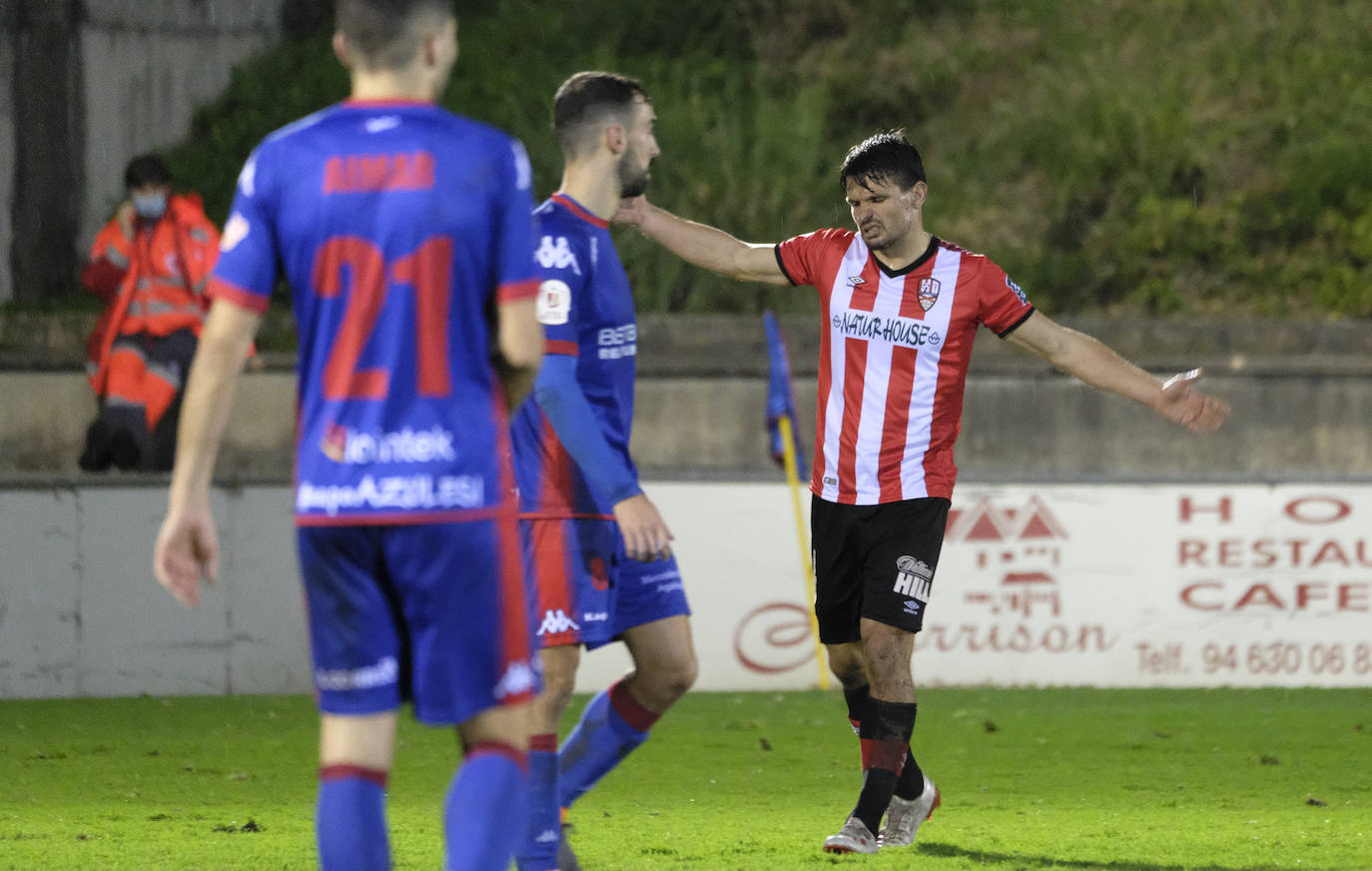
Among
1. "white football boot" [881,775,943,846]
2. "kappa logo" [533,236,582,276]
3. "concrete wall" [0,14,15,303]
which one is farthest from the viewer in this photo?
"concrete wall" [0,14,15,303]

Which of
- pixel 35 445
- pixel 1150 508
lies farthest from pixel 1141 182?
pixel 35 445

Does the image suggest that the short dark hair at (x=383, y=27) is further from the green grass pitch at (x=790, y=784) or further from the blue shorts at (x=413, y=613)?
the green grass pitch at (x=790, y=784)

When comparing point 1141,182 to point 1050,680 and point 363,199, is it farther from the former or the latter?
point 363,199

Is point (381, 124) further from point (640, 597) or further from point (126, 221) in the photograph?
point (126, 221)

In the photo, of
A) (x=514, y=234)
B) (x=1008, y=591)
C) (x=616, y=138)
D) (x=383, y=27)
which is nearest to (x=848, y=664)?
(x=616, y=138)

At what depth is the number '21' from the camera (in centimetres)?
285

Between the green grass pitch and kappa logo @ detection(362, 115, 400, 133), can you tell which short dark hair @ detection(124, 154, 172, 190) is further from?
kappa logo @ detection(362, 115, 400, 133)

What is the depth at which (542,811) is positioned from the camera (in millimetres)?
4219

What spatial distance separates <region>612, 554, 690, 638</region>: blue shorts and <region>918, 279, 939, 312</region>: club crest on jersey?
4.09 ft

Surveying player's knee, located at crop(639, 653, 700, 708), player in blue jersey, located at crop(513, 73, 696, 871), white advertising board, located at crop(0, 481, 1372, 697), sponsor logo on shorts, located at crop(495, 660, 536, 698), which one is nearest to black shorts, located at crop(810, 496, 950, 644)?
player's knee, located at crop(639, 653, 700, 708)

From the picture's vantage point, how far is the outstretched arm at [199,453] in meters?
2.84

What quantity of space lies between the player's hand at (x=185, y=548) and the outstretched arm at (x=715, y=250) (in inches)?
Result: 105

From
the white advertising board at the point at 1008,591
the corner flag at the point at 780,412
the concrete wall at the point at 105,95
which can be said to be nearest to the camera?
the white advertising board at the point at 1008,591

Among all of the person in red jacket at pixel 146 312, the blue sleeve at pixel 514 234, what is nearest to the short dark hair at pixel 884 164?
the blue sleeve at pixel 514 234
